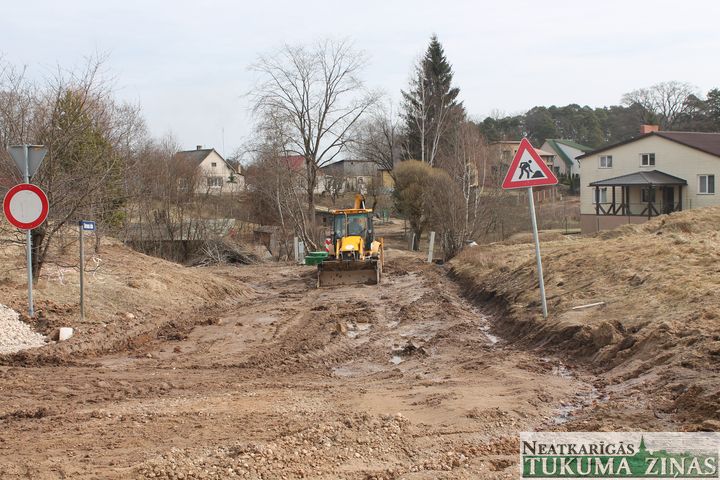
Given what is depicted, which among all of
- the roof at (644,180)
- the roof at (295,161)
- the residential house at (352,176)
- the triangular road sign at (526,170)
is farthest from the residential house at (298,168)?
the triangular road sign at (526,170)

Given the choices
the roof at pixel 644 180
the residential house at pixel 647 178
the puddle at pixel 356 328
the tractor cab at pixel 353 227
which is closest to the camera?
the puddle at pixel 356 328

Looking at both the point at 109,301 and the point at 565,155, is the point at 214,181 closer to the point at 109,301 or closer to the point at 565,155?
the point at 109,301

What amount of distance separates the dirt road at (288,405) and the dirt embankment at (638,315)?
683mm

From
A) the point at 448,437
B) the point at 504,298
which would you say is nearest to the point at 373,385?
the point at 448,437

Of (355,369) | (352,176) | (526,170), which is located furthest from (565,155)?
(355,369)

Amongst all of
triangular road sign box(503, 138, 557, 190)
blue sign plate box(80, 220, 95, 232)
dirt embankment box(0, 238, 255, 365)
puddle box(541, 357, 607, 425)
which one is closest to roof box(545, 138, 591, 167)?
dirt embankment box(0, 238, 255, 365)

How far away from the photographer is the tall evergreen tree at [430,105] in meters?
62.3

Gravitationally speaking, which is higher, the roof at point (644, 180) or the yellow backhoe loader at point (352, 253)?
the roof at point (644, 180)

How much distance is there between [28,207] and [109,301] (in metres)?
3.87

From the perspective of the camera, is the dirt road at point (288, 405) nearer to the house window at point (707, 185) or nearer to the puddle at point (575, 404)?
the puddle at point (575, 404)

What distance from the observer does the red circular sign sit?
38.7 feet

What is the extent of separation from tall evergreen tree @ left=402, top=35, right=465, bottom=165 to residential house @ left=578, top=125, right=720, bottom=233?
1582 cm

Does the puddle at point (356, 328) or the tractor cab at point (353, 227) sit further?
the tractor cab at point (353, 227)

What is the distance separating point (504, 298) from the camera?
16828 mm
